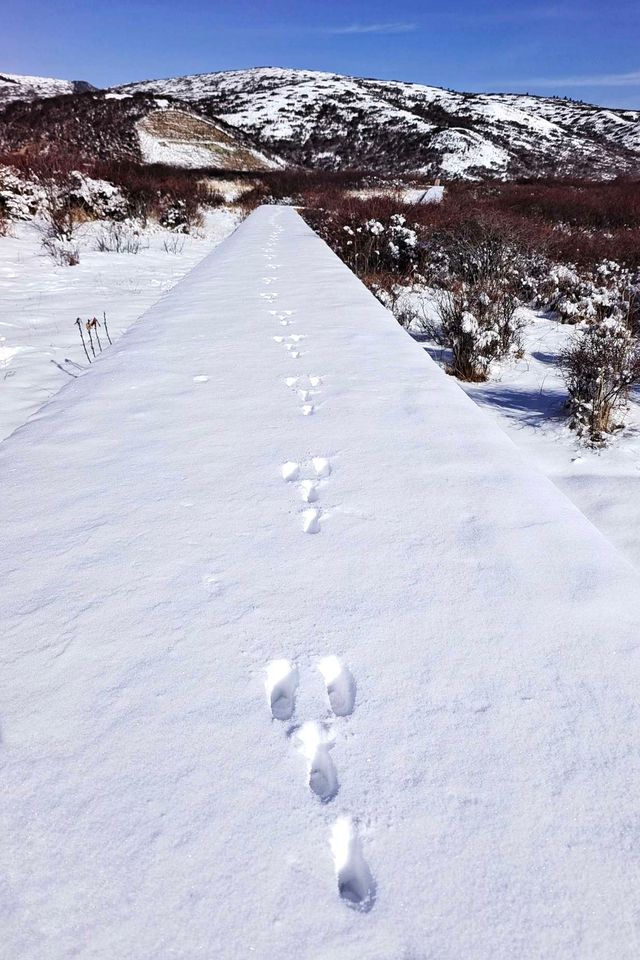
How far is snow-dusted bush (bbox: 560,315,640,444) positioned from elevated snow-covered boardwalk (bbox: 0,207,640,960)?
2.04 metres

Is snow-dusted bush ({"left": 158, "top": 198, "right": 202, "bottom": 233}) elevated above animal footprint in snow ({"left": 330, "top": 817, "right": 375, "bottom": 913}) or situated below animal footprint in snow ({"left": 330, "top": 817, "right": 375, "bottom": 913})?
above

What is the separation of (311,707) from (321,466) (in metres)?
1.24

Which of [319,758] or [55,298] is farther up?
[55,298]

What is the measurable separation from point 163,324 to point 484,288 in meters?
4.73

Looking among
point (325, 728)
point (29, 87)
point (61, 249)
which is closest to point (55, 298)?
point (61, 249)

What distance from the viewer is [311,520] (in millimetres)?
1908

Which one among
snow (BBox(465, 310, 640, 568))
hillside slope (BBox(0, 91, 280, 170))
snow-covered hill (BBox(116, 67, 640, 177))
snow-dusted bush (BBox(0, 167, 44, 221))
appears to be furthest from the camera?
snow-covered hill (BBox(116, 67, 640, 177))

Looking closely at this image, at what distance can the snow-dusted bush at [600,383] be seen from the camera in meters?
3.92

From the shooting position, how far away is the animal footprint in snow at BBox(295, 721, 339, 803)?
104 cm

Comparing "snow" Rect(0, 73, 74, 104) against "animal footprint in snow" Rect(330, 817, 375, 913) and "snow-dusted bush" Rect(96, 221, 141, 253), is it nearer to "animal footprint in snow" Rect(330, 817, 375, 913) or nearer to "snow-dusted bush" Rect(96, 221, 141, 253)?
"snow-dusted bush" Rect(96, 221, 141, 253)

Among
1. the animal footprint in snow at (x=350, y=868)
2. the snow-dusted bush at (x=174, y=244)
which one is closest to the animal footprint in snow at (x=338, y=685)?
the animal footprint in snow at (x=350, y=868)

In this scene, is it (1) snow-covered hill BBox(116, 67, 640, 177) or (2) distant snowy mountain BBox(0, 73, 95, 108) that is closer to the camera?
(1) snow-covered hill BBox(116, 67, 640, 177)

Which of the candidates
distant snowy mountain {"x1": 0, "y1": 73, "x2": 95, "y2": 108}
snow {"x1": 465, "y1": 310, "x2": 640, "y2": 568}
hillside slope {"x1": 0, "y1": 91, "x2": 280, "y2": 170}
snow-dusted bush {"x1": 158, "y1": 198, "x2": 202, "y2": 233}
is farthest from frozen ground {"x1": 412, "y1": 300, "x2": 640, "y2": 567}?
distant snowy mountain {"x1": 0, "y1": 73, "x2": 95, "y2": 108}

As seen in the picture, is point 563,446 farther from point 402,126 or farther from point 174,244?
point 402,126
